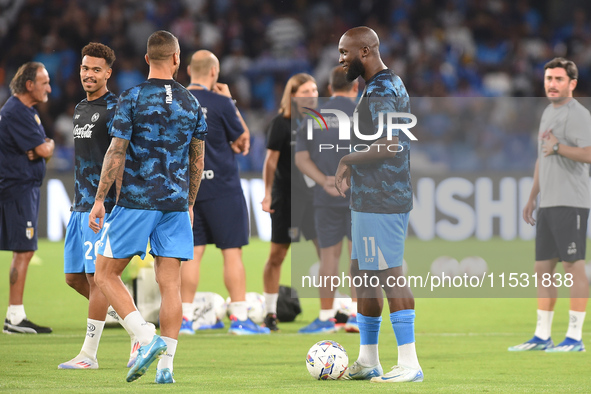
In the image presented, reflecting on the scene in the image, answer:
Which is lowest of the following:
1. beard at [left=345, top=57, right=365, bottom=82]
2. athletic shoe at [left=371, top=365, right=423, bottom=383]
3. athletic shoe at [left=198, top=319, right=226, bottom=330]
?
athletic shoe at [left=198, top=319, right=226, bottom=330]

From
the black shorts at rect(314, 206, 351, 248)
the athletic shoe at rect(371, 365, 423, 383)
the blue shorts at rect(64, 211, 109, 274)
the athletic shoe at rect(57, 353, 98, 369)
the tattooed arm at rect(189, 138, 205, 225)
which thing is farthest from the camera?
the black shorts at rect(314, 206, 351, 248)

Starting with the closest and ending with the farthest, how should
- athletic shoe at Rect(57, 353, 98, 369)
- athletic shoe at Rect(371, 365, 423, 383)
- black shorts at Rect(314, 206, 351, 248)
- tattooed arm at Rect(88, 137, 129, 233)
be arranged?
tattooed arm at Rect(88, 137, 129, 233), athletic shoe at Rect(371, 365, 423, 383), athletic shoe at Rect(57, 353, 98, 369), black shorts at Rect(314, 206, 351, 248)

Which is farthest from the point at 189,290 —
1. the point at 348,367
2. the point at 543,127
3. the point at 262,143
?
the point at 262,143

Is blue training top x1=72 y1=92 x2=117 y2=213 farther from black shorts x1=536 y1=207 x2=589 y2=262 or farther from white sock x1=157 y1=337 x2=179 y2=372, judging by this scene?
black shorts x1=536 y1=207 x2=589 y2=262

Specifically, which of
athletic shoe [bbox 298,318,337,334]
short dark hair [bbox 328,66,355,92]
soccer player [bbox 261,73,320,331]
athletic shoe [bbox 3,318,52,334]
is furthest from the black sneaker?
short dark hair [bbox 328,66,355,92]

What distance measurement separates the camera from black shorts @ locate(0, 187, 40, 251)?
28.9 ft

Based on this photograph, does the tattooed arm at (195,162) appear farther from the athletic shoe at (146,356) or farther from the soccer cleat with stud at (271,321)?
the soccer cleat with stud at (271,321)

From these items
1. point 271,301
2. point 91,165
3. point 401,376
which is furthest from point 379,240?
point 271,301

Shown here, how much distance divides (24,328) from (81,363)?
240 cm

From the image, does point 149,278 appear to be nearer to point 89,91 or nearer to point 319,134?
point 319,134

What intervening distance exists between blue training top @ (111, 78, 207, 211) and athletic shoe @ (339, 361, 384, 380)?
1.62 m

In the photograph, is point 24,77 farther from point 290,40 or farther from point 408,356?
point 290,40

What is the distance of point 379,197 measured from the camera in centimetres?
586

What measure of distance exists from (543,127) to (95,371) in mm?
4438
